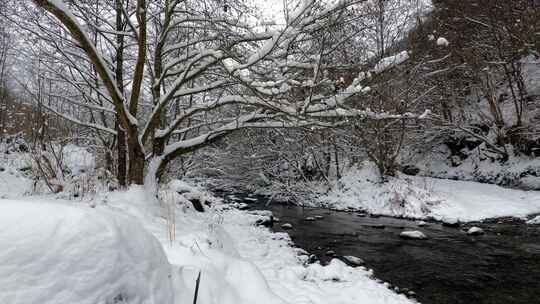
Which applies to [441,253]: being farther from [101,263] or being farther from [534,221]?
[101,263]

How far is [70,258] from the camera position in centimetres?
161

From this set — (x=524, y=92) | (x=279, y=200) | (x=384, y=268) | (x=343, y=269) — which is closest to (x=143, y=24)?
(x=343, y=269)

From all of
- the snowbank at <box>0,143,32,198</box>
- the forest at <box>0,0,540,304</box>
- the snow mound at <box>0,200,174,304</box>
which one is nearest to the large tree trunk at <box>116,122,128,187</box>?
the forest at <box>0,0,540,304</box>

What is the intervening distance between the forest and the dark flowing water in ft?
0.16

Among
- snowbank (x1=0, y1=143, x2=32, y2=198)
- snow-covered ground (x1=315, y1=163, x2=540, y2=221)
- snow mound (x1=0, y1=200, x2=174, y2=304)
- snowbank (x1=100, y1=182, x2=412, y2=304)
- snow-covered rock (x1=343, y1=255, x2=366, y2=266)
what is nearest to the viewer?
snow mound (x1=0, y1=200, x2=174, y2=304)

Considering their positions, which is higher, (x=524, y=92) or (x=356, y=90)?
(x=524, y=92)

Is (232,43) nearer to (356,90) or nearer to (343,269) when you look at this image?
(356,90)

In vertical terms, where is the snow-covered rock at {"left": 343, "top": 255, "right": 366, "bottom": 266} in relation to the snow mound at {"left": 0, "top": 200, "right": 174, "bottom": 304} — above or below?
below

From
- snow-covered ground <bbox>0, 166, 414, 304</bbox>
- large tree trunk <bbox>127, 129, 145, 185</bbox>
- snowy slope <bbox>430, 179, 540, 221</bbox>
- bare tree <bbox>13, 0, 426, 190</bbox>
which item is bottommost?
snowy slope <bbox>430, 179, 540, 221</bbox>

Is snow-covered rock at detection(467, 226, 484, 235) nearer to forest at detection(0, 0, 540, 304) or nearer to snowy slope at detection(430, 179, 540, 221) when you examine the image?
forest at detection(0, 0, 540, 304)

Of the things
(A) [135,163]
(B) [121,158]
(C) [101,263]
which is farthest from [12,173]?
(C) [101,263]

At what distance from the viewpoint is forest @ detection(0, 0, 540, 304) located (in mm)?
2181

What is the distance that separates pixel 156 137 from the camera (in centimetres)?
677

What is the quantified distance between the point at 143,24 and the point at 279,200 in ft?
34.7
